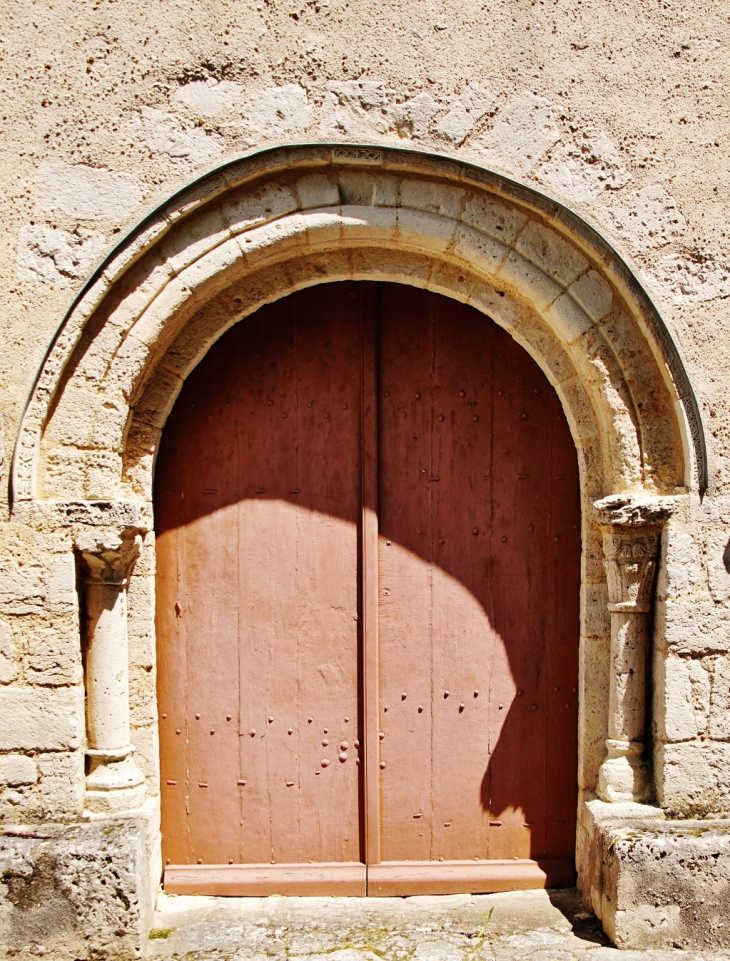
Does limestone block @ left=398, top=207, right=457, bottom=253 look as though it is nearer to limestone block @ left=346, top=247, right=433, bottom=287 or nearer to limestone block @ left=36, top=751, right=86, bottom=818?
limestone block @ left=346, top=247, right=433, bottom=287

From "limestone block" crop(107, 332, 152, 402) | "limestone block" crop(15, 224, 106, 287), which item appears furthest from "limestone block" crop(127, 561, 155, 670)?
"limestone block" crop(15, 224, 106, 287)

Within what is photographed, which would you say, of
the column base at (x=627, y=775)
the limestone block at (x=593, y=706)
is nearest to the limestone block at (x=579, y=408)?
the limestone block at (x=593, y=706)

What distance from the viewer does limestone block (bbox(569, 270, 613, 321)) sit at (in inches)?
113

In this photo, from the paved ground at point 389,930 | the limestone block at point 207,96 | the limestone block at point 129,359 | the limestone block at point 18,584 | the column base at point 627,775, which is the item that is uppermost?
the limestone block at point 207,96

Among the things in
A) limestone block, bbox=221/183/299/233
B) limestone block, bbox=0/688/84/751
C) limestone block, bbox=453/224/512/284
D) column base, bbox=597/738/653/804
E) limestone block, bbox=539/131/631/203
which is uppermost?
limestone block, bbox=539/131/631/203

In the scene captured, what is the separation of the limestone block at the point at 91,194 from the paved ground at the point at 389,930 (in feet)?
8.30

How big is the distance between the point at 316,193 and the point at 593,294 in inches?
41.3

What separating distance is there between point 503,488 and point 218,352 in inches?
49.2

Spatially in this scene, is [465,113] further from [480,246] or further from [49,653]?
[49,653]

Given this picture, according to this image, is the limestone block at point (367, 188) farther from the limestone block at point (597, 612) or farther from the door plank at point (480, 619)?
the limestone block at point (597, 612)

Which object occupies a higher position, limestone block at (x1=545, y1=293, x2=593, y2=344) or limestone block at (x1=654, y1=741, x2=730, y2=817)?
limestone block at (x1=545, y1=293, x2=593, y2=344)

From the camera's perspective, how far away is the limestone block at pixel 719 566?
285 cm

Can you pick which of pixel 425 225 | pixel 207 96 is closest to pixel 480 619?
pixel 425 225

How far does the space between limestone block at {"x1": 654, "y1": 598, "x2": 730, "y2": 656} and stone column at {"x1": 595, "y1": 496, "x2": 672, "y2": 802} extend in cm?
10
